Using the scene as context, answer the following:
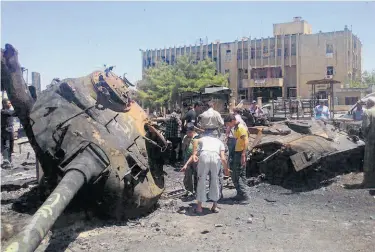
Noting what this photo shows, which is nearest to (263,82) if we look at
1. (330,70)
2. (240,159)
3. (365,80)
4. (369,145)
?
(330,70)

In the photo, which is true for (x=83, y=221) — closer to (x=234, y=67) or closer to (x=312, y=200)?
(x=312, y=200)

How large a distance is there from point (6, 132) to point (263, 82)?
43173 millimetres

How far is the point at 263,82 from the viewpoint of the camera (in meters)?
52.5

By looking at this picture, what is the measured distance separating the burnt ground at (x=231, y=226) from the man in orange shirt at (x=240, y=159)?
0.29m

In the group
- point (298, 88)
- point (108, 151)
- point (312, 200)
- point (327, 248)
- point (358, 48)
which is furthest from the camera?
point (358, 48)

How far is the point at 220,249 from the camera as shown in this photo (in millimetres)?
5609

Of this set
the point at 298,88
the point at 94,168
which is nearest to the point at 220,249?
the point at 94,168

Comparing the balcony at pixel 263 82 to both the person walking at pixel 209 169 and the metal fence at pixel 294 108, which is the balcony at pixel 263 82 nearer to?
the metal fence at pixel 294 108

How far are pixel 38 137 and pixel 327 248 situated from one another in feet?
13.6

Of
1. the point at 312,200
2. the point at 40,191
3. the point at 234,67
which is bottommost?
the point at 312,200

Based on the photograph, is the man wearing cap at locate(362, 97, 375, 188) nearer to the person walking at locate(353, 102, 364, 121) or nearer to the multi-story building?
the person walking at locate(353, 102, 364, 121)

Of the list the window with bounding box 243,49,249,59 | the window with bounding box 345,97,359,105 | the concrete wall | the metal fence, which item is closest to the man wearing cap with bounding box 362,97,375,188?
the metal fence

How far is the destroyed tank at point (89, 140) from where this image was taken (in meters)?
6.01

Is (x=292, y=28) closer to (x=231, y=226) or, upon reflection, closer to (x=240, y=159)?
(x=240, y=159)
